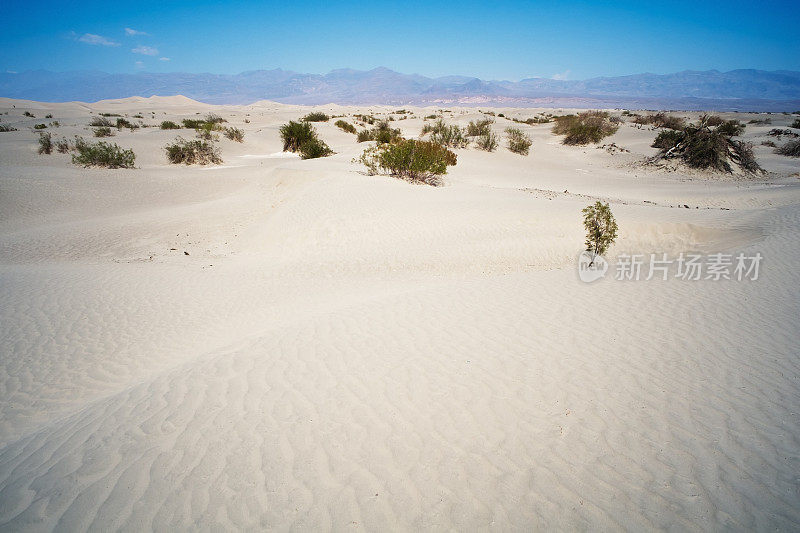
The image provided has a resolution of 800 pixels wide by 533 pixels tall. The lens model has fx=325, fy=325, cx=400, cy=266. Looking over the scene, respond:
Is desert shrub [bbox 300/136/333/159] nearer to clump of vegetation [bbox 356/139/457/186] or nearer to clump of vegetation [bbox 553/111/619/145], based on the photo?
clump of vegetation [bbox 356/139/457/186]

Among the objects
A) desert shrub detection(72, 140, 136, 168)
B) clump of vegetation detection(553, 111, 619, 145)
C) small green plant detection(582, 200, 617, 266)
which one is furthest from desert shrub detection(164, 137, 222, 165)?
clump of vegetation detection(553, 111, 619, 145)

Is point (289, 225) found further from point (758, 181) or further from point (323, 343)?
point (758, 181)

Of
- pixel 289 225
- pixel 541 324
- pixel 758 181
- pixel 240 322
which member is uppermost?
pixel 758 181

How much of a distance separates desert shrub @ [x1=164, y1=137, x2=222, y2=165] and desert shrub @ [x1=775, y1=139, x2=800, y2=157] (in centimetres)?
3476

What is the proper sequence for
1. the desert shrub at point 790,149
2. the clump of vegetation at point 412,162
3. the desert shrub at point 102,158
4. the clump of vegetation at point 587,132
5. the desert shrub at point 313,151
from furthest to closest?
the clump of vegetation at point 587,132
the desert shrub at point 790,149
the desert shrub at point 313,151
the desert shrub at point 102,158
the clump of vegetation at point 412,162

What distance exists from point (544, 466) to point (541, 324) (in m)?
2.52

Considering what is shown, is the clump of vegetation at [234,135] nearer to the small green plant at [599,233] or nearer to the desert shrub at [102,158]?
the desert shrub at [102,158]

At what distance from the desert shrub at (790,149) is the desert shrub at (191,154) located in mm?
34762

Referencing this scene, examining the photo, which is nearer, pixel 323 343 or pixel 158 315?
pixel 323 343

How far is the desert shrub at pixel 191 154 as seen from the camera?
18548 millimetres

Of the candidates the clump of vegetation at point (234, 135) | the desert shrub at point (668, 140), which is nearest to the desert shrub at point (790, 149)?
the desert shrub at point (668, 140)

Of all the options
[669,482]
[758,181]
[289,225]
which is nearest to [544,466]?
[669,482]

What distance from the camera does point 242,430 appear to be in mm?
3074

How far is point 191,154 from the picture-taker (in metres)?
18.9
